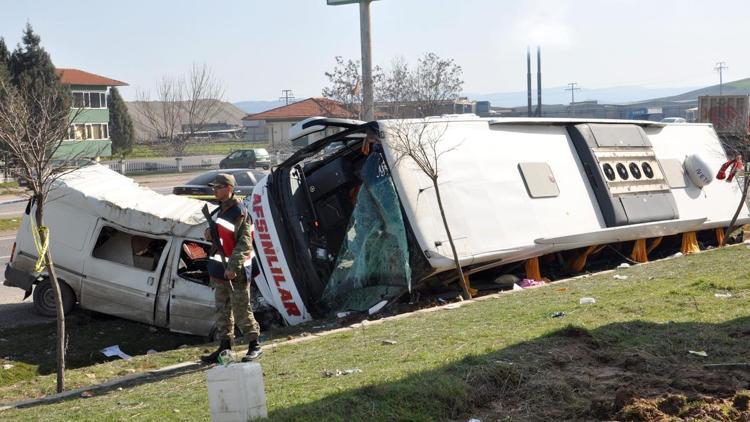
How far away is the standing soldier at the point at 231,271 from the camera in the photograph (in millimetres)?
8328

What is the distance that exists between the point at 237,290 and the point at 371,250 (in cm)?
327

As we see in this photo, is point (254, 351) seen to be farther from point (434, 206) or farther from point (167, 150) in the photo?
point (167, 150)

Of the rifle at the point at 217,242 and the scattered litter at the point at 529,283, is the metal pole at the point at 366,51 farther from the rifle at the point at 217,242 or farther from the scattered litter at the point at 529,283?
the rifle at the point at 217,242

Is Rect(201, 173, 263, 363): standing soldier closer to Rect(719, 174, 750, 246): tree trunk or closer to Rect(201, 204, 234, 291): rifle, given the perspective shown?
Rect(201, 204, 234, 291): rifle

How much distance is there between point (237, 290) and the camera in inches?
332

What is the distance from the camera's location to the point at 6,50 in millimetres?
54531

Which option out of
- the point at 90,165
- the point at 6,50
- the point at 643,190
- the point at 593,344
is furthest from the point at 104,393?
the point at 6,50

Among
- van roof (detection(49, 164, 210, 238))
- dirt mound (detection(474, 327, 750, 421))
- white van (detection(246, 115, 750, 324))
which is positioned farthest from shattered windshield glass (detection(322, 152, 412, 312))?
dirt mound (detection(474, 327, 750, 421))

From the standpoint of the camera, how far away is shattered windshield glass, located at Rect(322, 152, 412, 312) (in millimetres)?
11297

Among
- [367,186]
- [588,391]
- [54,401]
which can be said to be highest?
[367,186]

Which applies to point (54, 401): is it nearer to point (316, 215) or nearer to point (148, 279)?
point (148, 279)

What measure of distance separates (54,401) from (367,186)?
4.89 meters

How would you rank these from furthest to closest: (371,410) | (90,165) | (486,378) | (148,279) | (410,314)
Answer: (90,165), (148,279), (410,314), (486,378), (371,410)

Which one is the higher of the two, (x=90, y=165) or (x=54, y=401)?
(x=90, y=165)
